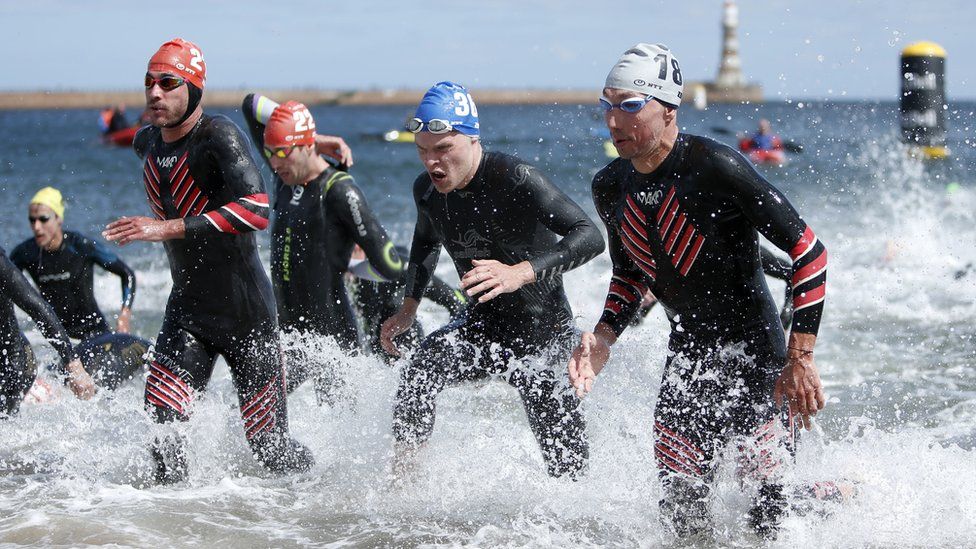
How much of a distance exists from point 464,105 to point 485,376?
1.19 meters

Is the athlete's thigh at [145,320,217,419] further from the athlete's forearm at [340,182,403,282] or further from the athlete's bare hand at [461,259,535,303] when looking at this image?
the athlete's bare hand at [461,259,535,303]

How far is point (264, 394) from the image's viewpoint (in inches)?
217

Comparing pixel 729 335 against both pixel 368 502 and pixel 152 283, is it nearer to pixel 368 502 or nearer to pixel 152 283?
pixel 368 502

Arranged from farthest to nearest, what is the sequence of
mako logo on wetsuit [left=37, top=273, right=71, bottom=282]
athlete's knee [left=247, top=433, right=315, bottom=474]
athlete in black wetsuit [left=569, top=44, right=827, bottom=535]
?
mako logo on wetsuit [left=37, top=273, right=71, bottom=282] → athlete's knee [left=247, top=433, right=315, bottom=474] → athlete in black wetsuit [left=569, top=44, right=827, bottom=535]

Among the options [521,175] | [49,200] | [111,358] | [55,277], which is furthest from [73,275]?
[521,175]

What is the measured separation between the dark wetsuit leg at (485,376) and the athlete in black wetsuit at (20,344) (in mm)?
1849

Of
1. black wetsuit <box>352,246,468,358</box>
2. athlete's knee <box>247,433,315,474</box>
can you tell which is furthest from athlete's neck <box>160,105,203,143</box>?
black wetsuit <box>352,246,468,358</box>

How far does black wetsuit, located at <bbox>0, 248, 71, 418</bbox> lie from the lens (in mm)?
5969

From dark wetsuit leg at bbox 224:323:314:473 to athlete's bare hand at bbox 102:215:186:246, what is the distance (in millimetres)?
703

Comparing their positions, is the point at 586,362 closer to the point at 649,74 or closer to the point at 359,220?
the point at 649,74

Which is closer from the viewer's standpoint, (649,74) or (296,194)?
(649,74)

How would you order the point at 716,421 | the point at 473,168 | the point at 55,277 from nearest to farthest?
the point at 716,421 → the point at 473,168 → the point at 55,277

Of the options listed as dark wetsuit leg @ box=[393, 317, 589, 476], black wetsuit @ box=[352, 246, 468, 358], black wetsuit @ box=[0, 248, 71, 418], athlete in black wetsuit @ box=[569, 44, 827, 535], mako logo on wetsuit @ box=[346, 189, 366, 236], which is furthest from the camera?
black wetsuit @ box=[352, 246, 468, 358]

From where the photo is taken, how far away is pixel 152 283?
14.4m
